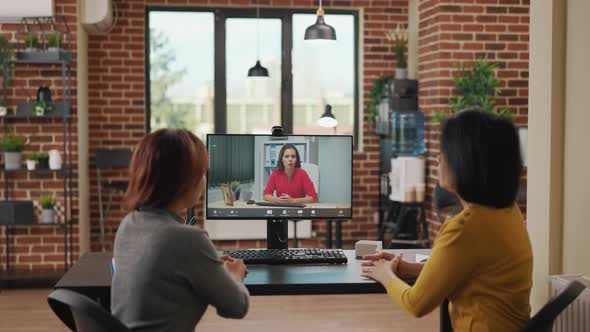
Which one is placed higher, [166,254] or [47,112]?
[47,112]

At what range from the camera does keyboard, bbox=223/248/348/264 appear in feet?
9.59

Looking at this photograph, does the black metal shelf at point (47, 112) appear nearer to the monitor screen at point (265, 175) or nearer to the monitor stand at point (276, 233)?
the monitor screen at point (265, 175)

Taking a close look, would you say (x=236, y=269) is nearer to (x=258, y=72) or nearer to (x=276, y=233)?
(x=276, y=233)

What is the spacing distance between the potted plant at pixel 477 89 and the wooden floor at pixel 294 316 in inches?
64.7

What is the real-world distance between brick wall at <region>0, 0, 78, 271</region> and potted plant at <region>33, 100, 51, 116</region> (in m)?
0.18

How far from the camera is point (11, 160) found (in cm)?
586

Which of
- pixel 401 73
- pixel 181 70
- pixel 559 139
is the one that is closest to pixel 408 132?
pixel 401 73

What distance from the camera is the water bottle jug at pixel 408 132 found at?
662 cm

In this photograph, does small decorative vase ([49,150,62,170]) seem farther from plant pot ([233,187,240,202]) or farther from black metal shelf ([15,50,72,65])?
plant pot ([233,187,240,202])

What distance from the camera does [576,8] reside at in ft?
9.11

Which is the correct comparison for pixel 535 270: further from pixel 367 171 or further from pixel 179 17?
pixel 179 17

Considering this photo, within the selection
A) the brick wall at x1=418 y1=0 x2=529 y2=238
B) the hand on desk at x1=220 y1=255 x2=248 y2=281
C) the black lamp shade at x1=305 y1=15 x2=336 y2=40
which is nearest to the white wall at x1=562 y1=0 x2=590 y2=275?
the hand on desk at x1=220 y1=255 x2=248 y2=281

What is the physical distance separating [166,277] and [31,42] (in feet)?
14.3

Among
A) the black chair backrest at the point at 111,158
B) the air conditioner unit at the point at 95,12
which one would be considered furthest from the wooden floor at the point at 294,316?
the air conditioner unit at the point at 95,12
